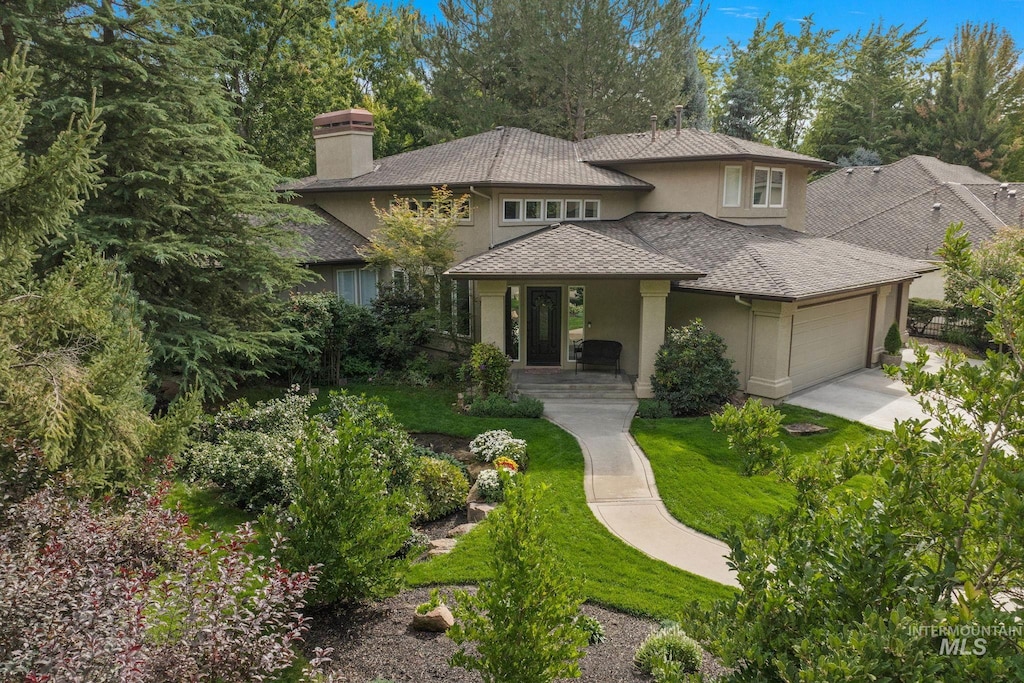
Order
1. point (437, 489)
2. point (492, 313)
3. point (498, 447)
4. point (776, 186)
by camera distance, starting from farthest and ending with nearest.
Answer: point (776, 186) < point (492, 313) < point (498, 447) < point (437, 489)

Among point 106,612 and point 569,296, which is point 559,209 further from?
point 106,612

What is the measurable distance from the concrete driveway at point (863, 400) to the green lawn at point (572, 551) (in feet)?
21.8

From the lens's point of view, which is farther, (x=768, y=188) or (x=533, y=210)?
(x=768, y=188)

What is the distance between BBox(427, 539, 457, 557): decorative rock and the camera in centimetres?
1014

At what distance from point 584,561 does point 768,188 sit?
16.0m

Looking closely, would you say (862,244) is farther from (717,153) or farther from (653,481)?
(653,481)

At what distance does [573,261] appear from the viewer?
17.4m

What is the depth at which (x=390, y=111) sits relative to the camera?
37.2 metres

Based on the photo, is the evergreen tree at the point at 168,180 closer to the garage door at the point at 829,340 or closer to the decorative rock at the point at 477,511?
the decorative rock at the point at 477,511

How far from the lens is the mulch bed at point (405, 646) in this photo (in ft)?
23.9

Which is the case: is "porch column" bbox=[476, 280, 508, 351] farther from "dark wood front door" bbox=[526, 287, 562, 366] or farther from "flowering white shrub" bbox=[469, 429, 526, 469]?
"flowering white shrub" bbox=[469, 429, 526, 469]

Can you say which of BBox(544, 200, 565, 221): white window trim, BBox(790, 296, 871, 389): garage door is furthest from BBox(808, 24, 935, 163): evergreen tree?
BBox(544, 200, 565, 221): white window trim

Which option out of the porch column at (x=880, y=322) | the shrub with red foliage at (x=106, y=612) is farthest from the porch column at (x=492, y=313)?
the porch column at (x=880, y=322)

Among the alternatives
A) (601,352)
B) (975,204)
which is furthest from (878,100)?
(601,352)
